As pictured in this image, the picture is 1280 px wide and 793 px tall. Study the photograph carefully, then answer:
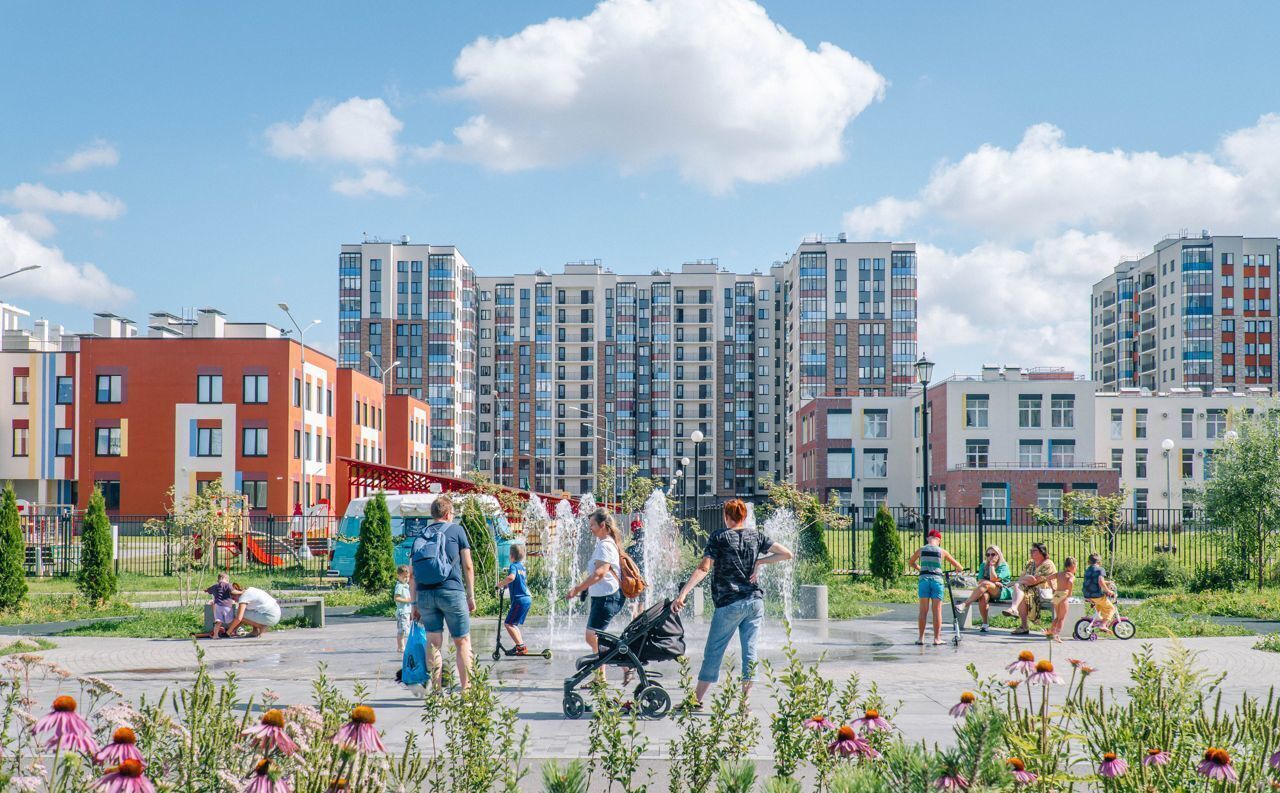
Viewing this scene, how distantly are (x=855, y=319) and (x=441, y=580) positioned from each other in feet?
366

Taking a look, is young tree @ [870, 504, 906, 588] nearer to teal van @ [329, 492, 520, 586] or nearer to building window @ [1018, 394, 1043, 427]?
teal van @ [329, 492, 520, 586]

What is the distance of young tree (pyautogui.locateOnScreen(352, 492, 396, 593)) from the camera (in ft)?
78.7

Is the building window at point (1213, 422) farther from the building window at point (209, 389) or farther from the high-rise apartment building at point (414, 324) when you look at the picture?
the high-rise apartment building at point (414, 324)

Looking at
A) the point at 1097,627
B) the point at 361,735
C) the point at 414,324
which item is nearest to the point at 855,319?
the point at 414,324

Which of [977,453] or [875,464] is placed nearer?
[977,453]

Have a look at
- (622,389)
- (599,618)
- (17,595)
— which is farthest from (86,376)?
(622,389)

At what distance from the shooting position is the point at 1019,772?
4.12 meters

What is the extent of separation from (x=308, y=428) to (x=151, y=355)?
823 centimetres

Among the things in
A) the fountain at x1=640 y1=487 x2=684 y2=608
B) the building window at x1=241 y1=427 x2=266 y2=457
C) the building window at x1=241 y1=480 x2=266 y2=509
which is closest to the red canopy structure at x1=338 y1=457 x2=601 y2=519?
the building window at x1=241 y1=427 x2=266 y2=457

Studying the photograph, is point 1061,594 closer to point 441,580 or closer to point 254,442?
point 441,580

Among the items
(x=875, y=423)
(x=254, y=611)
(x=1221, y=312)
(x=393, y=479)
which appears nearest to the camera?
(x=254, y=611)

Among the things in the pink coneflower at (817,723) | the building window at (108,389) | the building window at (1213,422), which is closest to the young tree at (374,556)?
the pink coneflower at (817,723)

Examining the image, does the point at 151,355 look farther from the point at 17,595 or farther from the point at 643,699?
the point at 643,699

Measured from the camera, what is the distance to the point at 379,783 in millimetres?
4117
